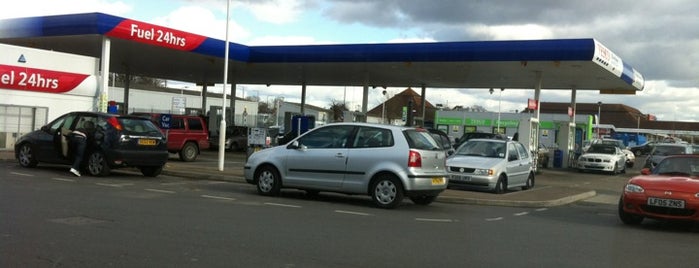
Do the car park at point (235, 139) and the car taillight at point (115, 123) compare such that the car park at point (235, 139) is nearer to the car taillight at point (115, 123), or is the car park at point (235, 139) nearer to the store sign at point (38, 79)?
the store sign at point (38, 79)

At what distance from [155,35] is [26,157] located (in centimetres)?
828

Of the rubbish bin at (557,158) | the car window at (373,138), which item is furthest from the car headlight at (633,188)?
the rubbish bin at (557,158)

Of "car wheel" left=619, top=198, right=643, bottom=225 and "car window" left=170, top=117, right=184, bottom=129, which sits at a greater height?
"car window" left=170, top=117, right=184, bottom=129

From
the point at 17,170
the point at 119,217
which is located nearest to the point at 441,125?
the point at 17,170

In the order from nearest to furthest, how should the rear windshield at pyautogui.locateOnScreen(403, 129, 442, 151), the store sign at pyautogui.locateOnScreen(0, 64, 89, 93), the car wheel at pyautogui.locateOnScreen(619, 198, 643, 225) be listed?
1. the car wheel at pyautogui.locateOnScreen(619, 198, 643, 225)
2. the rear windshield at pyautogui.locateOnScreen(403, 129, 442, 151)
3. the store sign at pyautogui.locateOnScreen(0, 64, 89, 93)

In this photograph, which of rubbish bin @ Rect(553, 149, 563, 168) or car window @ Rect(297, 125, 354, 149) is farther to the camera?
rubbish bin @ Rect(553, 149, 563, 168)

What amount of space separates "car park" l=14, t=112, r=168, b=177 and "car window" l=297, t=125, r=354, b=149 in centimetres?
A: 481

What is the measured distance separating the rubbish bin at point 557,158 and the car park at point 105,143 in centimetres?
2199

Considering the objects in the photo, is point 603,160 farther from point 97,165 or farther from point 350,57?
point 97,165

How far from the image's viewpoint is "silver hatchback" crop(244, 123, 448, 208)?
36.4 ft

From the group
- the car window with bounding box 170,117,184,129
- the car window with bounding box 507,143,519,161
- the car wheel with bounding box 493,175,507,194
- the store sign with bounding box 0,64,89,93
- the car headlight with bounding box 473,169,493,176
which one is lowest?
the car wheel with bounding box 493,175,507,194

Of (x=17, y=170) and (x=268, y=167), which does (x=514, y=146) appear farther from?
(x=17, y=170)

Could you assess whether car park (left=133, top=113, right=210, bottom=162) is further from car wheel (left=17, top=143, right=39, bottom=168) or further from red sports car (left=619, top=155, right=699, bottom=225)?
red sports car (left=619, top=155, right=699, bottom=225)

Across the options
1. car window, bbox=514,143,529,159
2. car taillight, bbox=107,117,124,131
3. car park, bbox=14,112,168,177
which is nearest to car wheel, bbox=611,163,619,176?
car window, bbox=514,143,529,159
